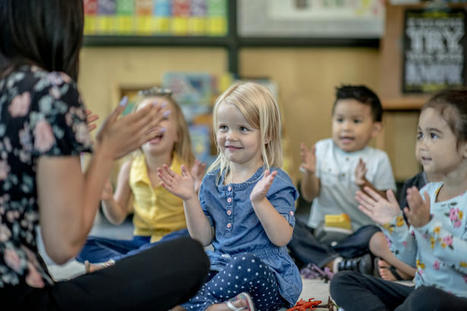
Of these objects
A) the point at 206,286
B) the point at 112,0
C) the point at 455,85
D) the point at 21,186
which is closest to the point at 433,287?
the point at 206,286

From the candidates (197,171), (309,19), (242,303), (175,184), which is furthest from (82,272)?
(309,19)

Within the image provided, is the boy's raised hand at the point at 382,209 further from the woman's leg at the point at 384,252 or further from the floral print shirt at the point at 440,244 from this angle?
the woman's leg at the point at 384,252

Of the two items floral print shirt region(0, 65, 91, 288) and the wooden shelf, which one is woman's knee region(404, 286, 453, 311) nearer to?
floral print shirt region(0, 65, 91, 288)

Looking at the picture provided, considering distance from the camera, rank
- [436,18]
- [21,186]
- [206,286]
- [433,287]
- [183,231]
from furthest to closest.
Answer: [436,18], [183,231], [206,286], [433,287], [21,186]

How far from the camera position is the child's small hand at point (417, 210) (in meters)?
1.34

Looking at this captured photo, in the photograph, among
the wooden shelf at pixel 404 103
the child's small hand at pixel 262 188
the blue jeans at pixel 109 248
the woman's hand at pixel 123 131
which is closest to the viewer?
the woman's hand at pixel 123 131

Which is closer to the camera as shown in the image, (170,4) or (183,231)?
(183,231)

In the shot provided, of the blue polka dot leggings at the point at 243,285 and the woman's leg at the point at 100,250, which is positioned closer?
the blue polka dot leggings at the point at 243,285

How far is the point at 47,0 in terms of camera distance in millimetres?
1130

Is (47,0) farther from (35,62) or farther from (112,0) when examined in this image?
(112,0)

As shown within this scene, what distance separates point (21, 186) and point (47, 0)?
360mm

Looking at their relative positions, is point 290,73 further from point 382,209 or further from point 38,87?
point 38,87

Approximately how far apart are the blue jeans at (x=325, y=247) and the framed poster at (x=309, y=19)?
1810 millimetres

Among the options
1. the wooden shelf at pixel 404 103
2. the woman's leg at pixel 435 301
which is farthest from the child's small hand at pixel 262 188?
the wooden shelf at pixel 404 103
